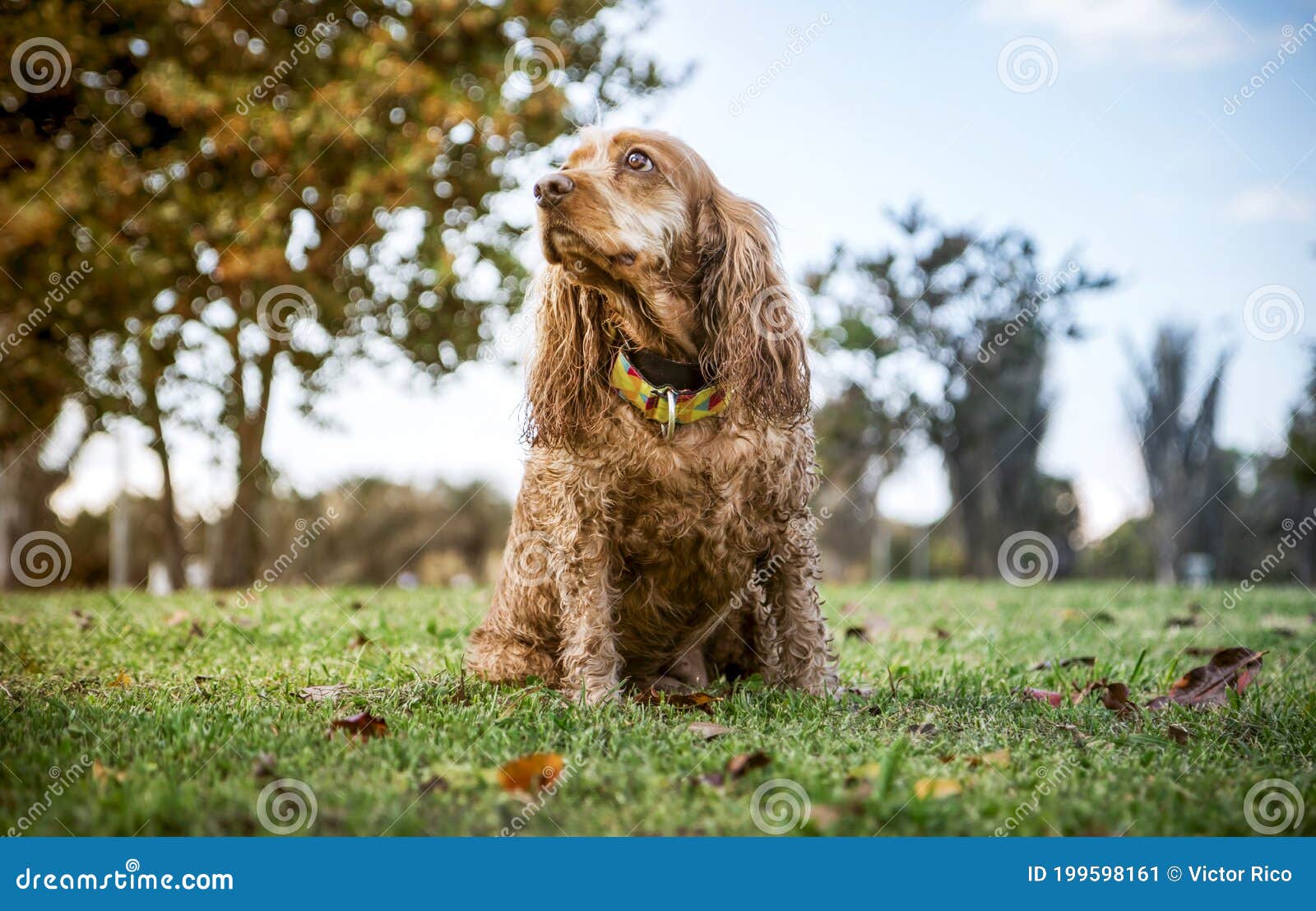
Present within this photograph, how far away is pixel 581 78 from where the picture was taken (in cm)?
1186

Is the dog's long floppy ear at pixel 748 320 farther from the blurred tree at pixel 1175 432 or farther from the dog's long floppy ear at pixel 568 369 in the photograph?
the blurred tree at pixel 1175 432

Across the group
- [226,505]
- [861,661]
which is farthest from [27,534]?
[861,661]

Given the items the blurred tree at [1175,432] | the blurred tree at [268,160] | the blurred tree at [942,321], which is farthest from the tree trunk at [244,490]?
the blurred tree at [1175,432]

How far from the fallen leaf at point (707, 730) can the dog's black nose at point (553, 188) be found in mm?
1717

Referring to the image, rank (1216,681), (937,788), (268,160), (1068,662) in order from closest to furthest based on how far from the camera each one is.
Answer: (937,788) < (1216,681) < (1068,662) < (268,160)

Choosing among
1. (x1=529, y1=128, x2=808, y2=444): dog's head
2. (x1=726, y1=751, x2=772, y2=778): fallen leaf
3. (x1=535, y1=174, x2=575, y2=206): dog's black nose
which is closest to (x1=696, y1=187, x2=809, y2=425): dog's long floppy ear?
(x1=529, y1=128, x2=808, y2=444): dog's head

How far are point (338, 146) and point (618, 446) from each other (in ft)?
27.8

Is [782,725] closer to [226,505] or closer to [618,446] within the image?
[618,446]

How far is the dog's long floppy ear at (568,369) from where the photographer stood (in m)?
3.70

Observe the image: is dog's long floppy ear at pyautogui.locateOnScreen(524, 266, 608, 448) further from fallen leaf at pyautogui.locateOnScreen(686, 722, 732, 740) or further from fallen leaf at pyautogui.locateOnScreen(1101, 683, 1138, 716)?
fallen leaf at pyautogui.locateOnScreen(1101, 683, 1138, 716)

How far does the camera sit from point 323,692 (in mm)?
3734

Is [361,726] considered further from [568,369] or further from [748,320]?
[748,320]

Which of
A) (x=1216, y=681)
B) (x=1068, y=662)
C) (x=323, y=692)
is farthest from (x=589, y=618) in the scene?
(x=1216, y=681)

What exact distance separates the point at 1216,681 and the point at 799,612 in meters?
1.73
